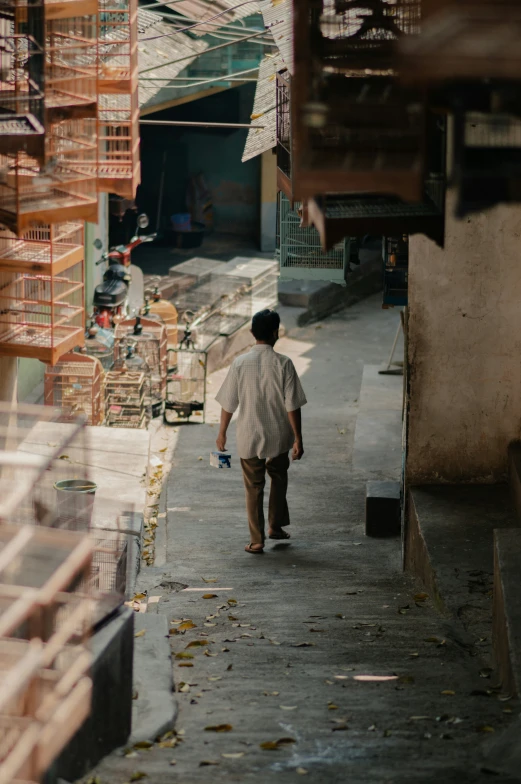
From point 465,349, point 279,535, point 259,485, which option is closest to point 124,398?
point 279,535

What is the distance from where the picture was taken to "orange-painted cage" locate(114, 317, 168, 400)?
15.2 m

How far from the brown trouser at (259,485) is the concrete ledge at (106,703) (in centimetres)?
388

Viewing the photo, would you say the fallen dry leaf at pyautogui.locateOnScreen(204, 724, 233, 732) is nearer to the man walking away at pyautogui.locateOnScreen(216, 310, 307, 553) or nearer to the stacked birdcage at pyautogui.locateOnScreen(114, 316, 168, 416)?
the man walking away at pyautogui.locateOnScreen(216, 310, 307, 553)

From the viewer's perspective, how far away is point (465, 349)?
8.88m

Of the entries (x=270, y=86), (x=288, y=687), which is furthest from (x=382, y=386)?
(x=288, y=687)

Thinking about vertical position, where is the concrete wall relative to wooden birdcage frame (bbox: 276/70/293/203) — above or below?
below

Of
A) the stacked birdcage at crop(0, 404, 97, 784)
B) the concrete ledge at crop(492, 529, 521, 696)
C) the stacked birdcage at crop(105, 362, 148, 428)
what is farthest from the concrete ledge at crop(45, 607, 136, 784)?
the stacked birdcage at crop(105, 362, 148, 428)

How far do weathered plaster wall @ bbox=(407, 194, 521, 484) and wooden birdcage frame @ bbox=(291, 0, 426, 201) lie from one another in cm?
289

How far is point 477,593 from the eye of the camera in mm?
7184

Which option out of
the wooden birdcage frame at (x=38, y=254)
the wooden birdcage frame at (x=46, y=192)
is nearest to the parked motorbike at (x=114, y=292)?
the wooden birdcage frame at (x=38, y=254)

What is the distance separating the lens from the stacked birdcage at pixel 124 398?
14039 mm

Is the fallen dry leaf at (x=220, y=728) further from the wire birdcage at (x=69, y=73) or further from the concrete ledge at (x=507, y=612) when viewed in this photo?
the wire birdcage at (x=69, y=73)

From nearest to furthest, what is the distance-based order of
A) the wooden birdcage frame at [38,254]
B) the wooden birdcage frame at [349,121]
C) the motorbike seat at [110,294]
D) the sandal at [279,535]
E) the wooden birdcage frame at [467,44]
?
1. the wooden birdcage frame at [467,44]
2. the wooden birdcage frame at [349,121]
3. the sandal at [279,535]
4. the wooden birdcage frame at [38,254]
5. the motorbike seat at [110,294]

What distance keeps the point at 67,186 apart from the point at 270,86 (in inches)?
199
